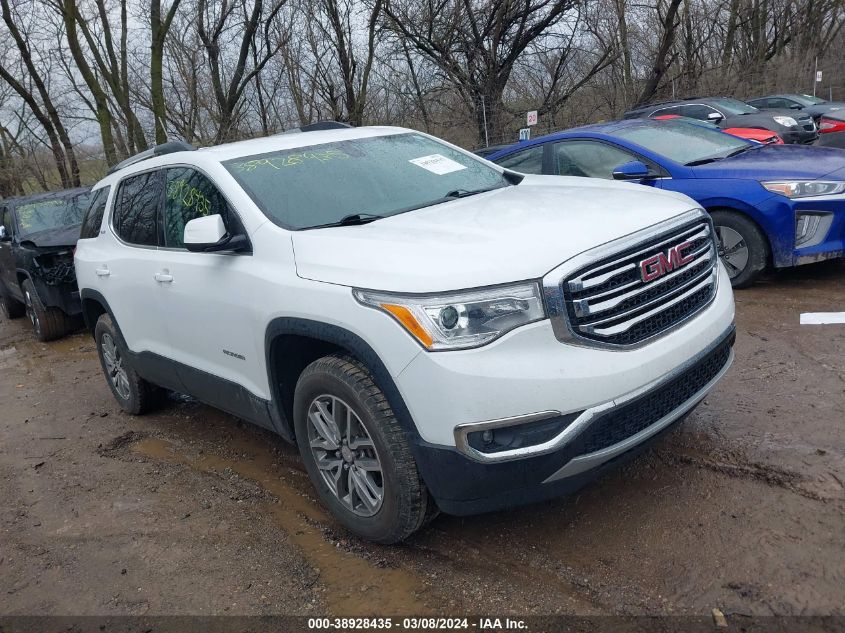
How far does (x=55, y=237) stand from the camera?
27.0 ft

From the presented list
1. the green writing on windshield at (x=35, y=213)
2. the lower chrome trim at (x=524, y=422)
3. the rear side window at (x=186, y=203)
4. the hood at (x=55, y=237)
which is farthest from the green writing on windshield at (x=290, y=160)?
the green writing on windshield at (x=35, y=213)

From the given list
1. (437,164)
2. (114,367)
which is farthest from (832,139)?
(114,367)

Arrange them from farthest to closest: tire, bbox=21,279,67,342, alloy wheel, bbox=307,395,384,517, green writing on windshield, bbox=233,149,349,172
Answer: tire, bbox=21,279,67,342 → green writing on windshield, bbox=233,149,349,172 → alloy wheel, bbox=307,395,384,517

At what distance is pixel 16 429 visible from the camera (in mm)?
5438

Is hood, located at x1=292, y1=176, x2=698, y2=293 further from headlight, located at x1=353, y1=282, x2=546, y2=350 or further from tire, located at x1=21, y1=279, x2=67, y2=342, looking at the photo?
tire, located at x1=21, y1=279, x2=67, y2=342

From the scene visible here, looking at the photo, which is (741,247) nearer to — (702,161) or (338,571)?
(702,161)

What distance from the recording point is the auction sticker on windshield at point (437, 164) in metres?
4.00

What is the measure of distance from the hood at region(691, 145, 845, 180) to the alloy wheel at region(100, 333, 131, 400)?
486 cm

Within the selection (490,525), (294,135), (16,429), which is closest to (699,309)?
(490,525)

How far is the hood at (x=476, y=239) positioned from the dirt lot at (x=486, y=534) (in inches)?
47.4

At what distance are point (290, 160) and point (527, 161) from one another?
381 cm

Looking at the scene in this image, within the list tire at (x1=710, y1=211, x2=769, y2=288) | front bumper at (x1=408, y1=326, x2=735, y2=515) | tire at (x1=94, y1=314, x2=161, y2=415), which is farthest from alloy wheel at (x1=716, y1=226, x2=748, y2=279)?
tire at (x1=94, y1=314, x2=161, y2=415)

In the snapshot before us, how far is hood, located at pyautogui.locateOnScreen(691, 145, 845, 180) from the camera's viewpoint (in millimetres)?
5605

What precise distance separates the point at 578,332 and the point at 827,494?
1.42 m
